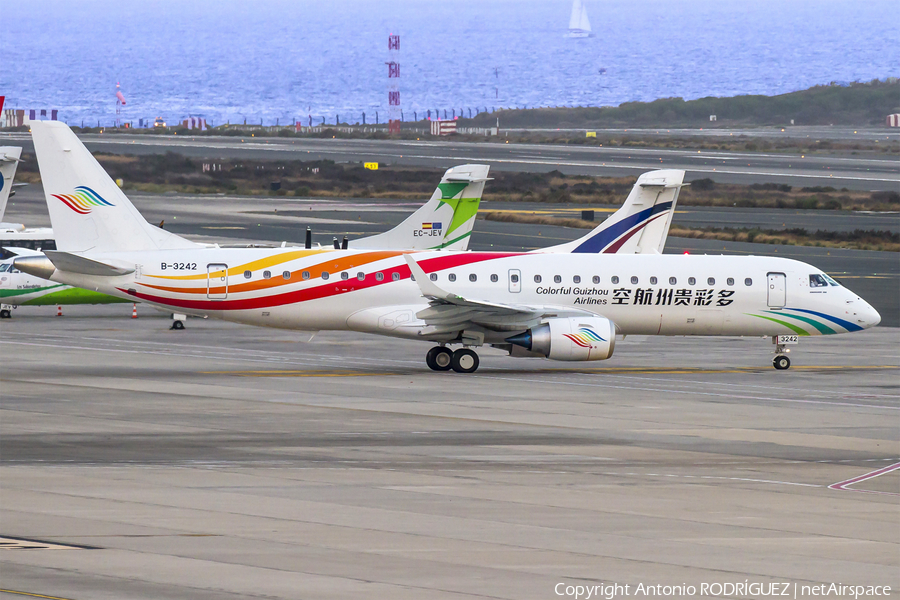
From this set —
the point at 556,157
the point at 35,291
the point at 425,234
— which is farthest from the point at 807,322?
the point at 556,157

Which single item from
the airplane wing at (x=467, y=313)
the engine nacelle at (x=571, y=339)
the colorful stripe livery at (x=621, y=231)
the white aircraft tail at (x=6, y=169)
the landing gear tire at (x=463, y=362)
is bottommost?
the landing gear tire at (x=463, y=362)

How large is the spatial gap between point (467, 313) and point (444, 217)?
12.4 metres

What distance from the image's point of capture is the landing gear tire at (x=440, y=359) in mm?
35062

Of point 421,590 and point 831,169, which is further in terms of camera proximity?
point 831,169

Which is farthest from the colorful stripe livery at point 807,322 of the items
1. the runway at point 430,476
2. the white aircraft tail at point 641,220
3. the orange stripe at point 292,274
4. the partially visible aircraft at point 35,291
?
the partially visible aircraft at point 35,291

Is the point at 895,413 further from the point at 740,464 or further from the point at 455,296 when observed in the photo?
the point at 455,296

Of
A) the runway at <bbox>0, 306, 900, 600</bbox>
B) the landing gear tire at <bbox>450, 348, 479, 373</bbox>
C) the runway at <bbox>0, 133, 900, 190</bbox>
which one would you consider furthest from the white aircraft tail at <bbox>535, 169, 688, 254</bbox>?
the runway at <bbox>0, 133, 900, 190</bbox>

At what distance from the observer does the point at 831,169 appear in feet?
403

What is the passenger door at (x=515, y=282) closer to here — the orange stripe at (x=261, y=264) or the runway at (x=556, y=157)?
the orange stripe at (x=261, y=264)

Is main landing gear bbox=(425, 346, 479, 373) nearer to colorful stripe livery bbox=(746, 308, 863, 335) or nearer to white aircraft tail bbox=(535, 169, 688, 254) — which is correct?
colorful stripe livery bbox=(746, 308, 863, 335)

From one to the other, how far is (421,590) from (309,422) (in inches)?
494

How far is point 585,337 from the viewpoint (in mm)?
33594

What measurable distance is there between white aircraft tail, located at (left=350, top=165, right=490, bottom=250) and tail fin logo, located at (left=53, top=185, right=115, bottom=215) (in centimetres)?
1252

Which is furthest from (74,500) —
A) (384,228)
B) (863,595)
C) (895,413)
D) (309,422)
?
(384,228)
